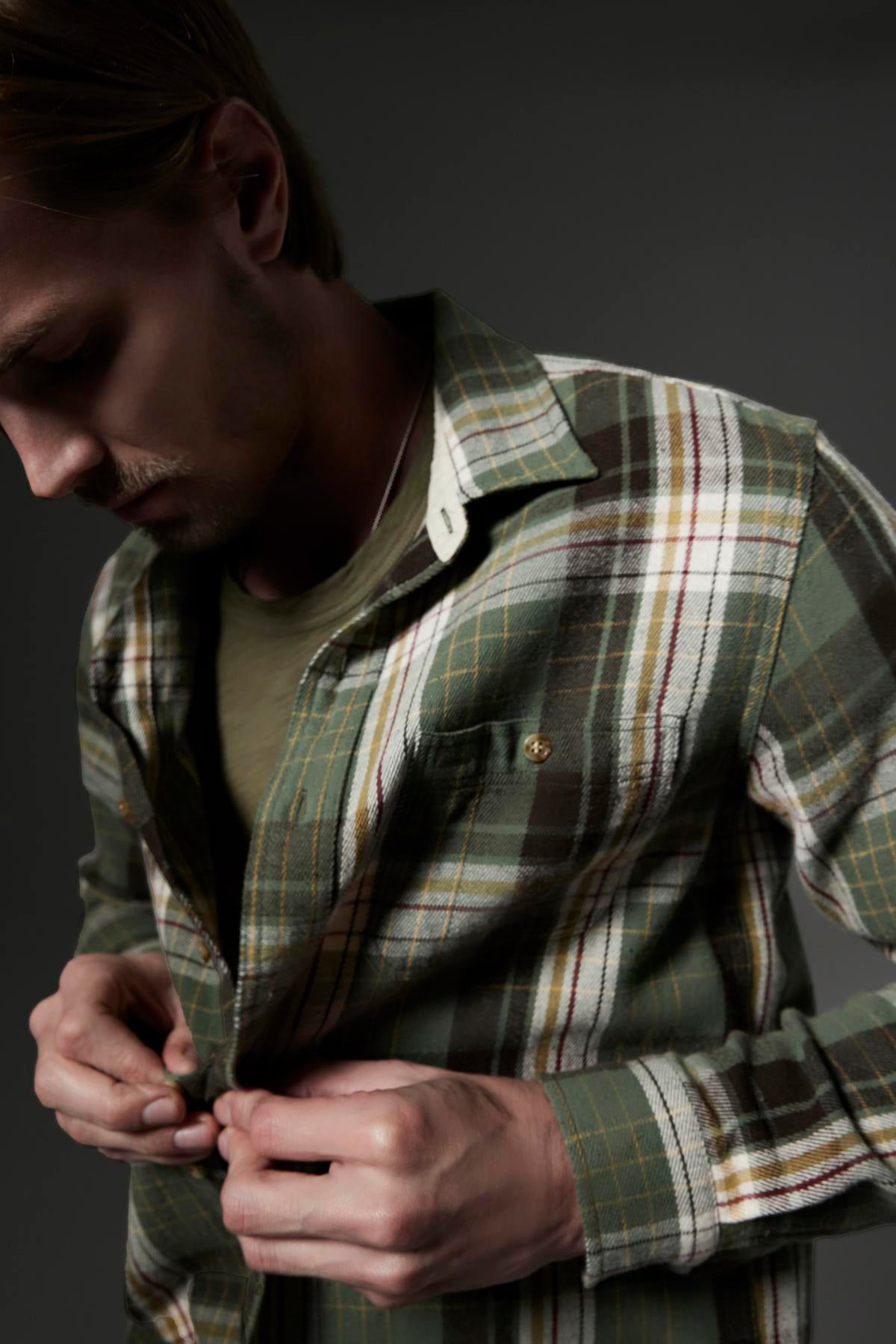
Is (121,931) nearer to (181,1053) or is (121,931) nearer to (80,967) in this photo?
(80,967)

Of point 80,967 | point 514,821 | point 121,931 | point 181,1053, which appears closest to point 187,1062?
point 181,1053

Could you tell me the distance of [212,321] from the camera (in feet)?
3.32

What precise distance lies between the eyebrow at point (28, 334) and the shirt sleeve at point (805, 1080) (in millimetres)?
520

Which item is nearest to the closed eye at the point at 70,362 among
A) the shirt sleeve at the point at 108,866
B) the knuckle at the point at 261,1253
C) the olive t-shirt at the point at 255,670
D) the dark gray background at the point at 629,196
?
the olive t-shirt at the point at 255,670

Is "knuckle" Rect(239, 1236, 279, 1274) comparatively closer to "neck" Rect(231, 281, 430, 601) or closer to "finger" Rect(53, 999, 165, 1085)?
"finger" Rect(53, 999, 165, 1085)

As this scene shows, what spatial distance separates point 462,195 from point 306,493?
3.12ft

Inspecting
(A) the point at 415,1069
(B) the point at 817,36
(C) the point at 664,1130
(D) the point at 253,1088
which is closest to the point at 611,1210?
(C) the point at 664,1130

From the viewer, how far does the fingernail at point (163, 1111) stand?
110 centimetres

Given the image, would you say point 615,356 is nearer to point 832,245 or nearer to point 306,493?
point 832,245

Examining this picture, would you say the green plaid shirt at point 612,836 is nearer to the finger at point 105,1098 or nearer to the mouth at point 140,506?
the finger at point 105,1098

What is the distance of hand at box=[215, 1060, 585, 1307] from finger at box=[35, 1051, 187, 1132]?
5.8 inches

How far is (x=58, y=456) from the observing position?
1010mm

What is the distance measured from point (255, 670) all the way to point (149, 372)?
0.31 meters

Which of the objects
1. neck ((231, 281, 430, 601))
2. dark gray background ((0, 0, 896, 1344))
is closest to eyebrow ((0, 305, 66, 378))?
neck ((231, 281, 430, 601))
